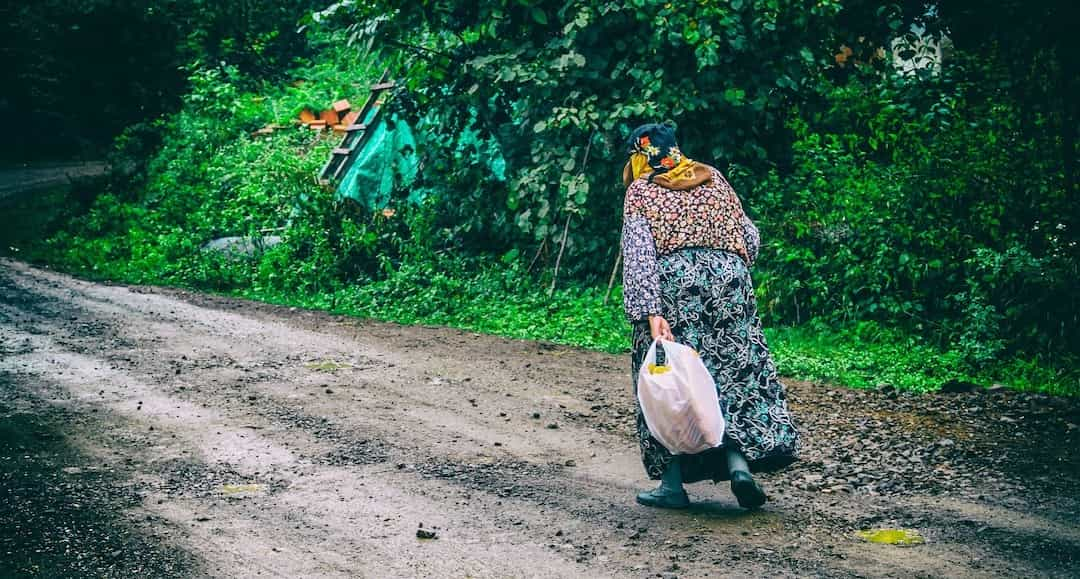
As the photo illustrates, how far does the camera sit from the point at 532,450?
20.5 ft

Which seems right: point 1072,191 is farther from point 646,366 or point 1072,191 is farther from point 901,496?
point 646,366

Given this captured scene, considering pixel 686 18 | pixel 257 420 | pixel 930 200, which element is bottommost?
pixel 257 420

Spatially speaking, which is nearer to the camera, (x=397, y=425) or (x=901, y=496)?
(x=901, y=496)

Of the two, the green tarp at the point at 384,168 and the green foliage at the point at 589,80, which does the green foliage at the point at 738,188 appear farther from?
the green tarp at the point at 384,168

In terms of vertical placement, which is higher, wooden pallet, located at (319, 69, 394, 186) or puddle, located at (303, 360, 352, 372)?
wooden pallet, located at (319, 69, 394, 186)

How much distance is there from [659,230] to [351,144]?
11.2 meters

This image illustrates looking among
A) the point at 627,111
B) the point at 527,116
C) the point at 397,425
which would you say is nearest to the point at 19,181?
the point at 527,116

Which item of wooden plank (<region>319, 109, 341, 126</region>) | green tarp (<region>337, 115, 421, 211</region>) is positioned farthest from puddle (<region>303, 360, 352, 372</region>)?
wooden plank (<region>319, 109, 341, 126</region>)

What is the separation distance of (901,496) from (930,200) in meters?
4.65

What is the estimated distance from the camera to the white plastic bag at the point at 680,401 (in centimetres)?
480

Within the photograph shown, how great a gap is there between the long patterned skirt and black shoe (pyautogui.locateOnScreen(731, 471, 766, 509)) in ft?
0.51

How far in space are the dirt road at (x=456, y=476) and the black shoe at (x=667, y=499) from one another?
0.30 ft

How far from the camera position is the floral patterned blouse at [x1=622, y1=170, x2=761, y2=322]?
Result: 504 cm

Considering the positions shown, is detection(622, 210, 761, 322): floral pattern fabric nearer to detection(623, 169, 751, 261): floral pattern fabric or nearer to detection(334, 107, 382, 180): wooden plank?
detection(623, 169, 751, 261): floral pattern fabric
